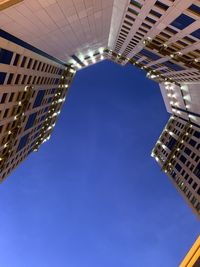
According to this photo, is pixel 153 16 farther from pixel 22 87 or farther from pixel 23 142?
pixel 23 142

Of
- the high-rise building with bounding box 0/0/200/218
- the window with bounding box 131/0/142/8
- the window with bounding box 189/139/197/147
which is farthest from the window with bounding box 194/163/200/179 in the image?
the window with bounding box 131/0/142/8

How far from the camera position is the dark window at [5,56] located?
1508 inches

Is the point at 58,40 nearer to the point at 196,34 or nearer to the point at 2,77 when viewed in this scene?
the point at 2,77

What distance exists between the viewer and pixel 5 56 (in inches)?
1554

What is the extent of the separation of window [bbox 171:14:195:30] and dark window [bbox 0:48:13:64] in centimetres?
2109

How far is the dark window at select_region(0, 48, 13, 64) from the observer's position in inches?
1508

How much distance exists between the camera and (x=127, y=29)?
2203 inches

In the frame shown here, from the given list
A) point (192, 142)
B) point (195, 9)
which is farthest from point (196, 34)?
point (192, 142)

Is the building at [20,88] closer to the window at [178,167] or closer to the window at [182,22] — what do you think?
the window at [182,22]


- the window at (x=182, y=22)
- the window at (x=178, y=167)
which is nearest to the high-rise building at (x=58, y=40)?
the window at (x=182, y=22)

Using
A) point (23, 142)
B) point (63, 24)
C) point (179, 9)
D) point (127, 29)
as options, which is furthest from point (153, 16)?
point (23, 142)

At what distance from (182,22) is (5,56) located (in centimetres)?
2209

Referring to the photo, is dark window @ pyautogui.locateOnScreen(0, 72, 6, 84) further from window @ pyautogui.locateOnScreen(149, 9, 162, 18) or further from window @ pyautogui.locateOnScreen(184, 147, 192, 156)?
window @ pyautogui.locateOnScreen(184, 147, 192, 156)

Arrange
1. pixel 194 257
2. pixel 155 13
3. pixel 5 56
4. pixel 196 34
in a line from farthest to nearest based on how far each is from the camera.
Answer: pixel 5 56 < pixel 155 13 < pixel 196 34 < pixel 194 257
